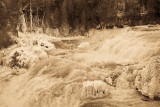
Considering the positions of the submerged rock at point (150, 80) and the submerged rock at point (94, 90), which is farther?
the submerged rock at point (94, 90)

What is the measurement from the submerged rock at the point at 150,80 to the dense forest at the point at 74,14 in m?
7.87

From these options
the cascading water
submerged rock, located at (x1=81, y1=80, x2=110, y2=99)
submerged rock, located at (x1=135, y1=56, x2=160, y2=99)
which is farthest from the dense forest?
submerged rock, located at (x1=81, y1=80, x2=110, y2=99)

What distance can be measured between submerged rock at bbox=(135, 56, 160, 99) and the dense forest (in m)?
7.87

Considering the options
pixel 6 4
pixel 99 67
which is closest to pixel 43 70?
pixel 99 67

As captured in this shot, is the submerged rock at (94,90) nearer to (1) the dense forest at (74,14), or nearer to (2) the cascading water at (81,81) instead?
(2) the cascading water at (81,81)

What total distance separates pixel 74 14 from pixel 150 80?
9.27 m

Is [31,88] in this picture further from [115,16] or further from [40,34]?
[115,16]

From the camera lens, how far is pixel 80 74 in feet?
17.6

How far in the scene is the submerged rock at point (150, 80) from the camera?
12.6ft

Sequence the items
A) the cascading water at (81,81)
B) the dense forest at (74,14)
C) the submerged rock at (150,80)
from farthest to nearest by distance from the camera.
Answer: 1. the dense forest at (74,14)
2. the cascading water at (81,81)
3. the submerged rock at (150,80)

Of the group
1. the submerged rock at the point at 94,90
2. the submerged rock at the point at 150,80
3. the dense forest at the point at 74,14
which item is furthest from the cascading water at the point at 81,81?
the dense forest at the point at 74,14

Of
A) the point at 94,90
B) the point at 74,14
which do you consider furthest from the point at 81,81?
the point at 74,14

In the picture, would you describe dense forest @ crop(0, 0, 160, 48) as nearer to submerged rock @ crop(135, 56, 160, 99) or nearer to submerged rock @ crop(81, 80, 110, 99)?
submerged rock @ crop(135, 56, 160, 99)

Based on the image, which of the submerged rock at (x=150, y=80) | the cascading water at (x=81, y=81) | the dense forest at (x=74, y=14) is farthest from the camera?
the dense forest at (x=74, y=14)
